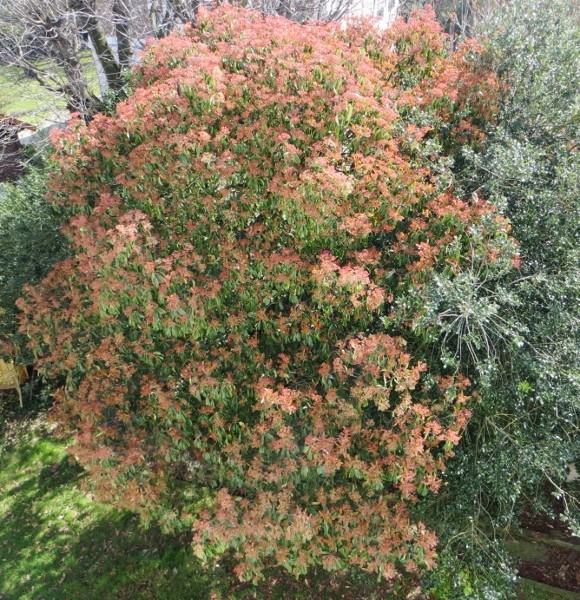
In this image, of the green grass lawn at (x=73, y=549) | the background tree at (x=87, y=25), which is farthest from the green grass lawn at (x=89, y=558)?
the background tree at (x=87, y=25)

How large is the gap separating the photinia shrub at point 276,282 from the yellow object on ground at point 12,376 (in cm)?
595

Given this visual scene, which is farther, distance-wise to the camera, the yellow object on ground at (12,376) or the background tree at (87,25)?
the yellow object on ground at (12,376)

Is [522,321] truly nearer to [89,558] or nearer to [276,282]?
[276,282]

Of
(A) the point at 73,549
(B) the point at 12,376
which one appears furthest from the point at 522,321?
(B) the point at 12,376

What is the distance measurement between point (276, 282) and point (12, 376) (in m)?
8.13

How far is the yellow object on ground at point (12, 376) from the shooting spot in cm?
1025

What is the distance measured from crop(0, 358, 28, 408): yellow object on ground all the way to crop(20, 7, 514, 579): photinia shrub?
5953 millimetres

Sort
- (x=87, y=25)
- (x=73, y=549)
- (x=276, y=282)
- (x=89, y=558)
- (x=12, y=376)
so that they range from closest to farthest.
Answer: (x=276, y=282) < (x=89, y=558) < (x=73, y=549) < (x=12, y=376) < (x=87, y=25)

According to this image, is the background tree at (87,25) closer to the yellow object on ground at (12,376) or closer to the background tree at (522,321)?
the yellow object on ground at (12,376)

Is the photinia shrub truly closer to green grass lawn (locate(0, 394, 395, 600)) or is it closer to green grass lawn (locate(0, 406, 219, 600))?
green grass lawn (locate(0, 394, 395, 600))

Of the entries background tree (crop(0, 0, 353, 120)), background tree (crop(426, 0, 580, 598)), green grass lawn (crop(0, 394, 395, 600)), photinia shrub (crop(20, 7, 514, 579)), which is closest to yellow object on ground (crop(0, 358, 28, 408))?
green grass lawn (crop(0, 394, 395, 600))

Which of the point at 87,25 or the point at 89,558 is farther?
the point at 87,25

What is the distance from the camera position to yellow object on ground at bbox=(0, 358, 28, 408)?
33.6 ft

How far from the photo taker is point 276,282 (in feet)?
15.0
